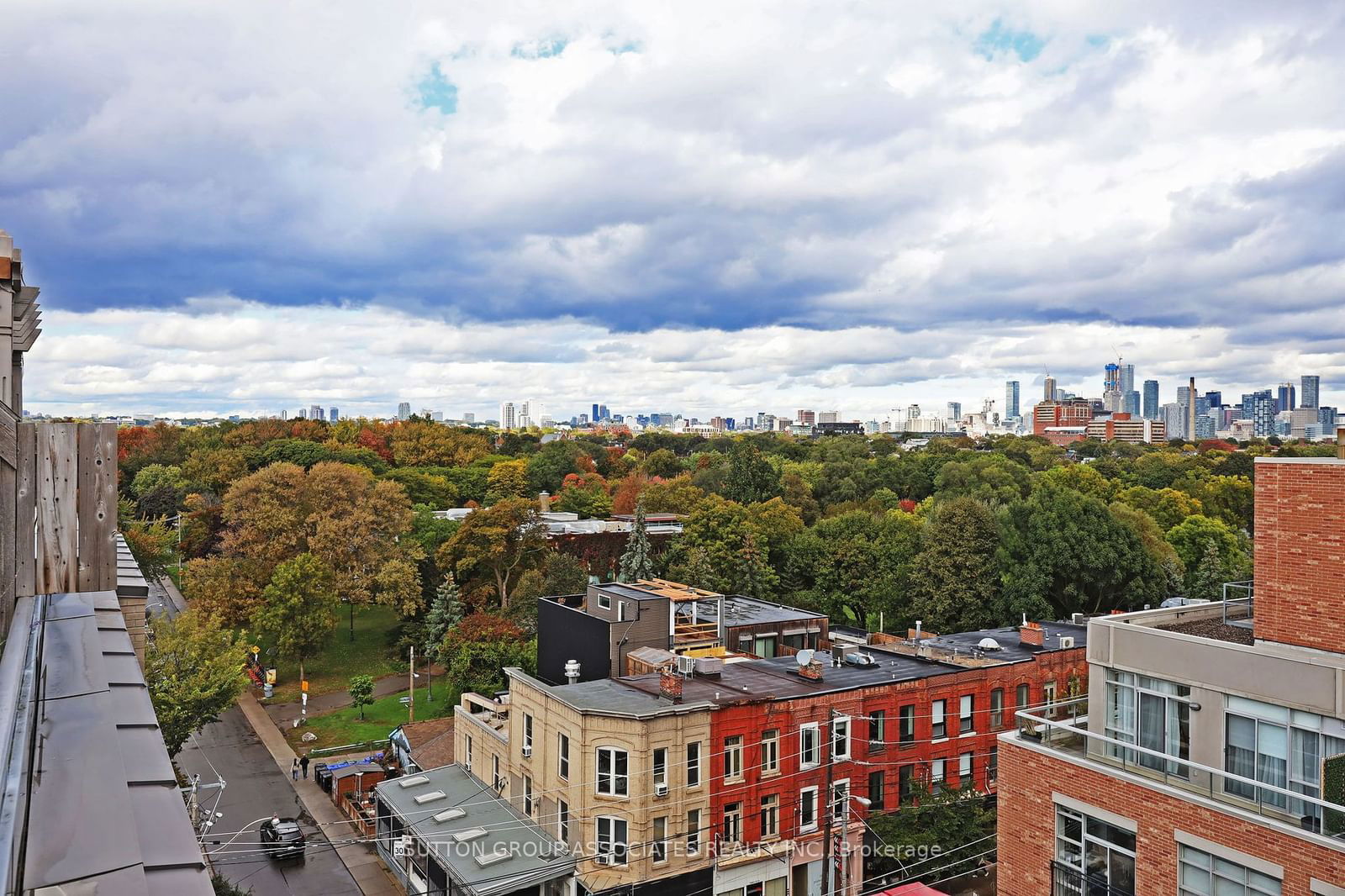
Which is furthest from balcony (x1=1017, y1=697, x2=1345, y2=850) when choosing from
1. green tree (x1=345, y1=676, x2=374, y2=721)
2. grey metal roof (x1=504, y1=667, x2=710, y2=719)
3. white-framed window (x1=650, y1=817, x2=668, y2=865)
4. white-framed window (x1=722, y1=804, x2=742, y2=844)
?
green tree (x1=345, y1=676, x2=374, y2=721)

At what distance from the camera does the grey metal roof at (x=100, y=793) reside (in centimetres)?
175

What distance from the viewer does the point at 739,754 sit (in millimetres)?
23578

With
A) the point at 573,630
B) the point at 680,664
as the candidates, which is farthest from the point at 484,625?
the point at 680,664

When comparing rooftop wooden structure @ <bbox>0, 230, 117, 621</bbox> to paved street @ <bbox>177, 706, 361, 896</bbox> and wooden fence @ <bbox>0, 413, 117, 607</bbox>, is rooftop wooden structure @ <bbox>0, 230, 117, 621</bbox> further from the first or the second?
paved street @ <bbox>177, 706, 361, 896</bbox>

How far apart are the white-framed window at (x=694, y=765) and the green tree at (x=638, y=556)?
28427 mm

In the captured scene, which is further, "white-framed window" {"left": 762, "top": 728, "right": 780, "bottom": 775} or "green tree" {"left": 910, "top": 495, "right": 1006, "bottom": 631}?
"green tree" {"left": 910, "top": 495, "right": 1006, "bottom": 631}

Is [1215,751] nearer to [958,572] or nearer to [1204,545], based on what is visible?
[958,572]

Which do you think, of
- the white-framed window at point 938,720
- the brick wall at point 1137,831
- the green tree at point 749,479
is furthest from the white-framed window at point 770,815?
the green tree at point 749,479

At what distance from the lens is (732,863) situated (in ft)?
76.2

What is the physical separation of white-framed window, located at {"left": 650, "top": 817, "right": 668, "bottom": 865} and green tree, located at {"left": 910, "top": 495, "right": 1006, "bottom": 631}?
89.4ft

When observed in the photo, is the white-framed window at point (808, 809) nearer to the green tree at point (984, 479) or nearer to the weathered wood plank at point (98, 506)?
the weathered wood plank at point (98, 506)

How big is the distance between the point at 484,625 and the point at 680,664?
59.0 ft

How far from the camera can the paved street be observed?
25.3 metres

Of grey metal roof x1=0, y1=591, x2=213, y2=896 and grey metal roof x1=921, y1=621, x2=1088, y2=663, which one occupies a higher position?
grey metal roof x1=0, y1=591, x2=213, y2=896
